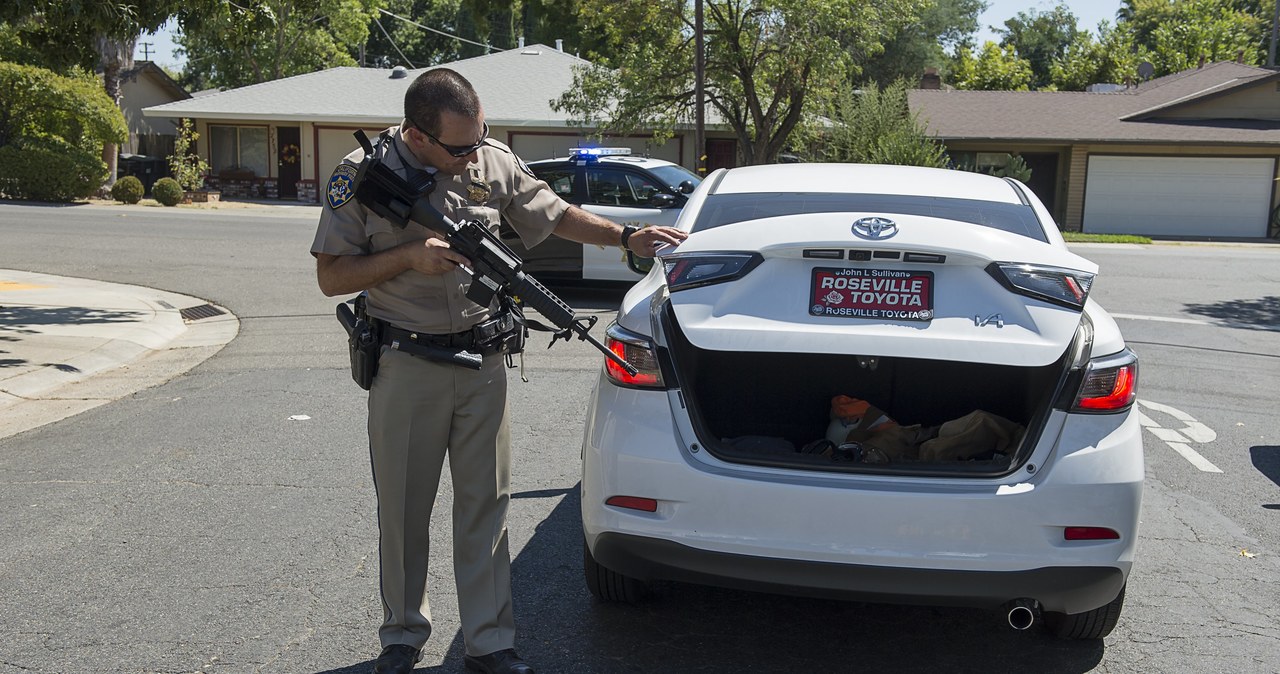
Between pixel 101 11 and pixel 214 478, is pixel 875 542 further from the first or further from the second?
pixel 101 11

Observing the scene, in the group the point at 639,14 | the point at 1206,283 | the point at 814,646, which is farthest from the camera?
the point at 639,14

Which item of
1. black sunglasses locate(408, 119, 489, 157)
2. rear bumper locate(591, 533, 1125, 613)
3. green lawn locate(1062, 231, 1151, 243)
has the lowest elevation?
green lawn locate(1062, 231, 1151, 243)

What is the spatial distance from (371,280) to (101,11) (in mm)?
9266

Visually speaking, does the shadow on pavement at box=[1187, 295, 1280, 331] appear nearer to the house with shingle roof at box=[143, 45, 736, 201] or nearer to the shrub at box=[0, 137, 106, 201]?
the house with shingle roof at box=[143, 45, 736, 201]

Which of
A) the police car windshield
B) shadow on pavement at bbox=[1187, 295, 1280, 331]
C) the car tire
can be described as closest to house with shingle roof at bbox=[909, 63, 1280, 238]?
shadow on pavement at bbox=[1187, 295, 1280, 331]

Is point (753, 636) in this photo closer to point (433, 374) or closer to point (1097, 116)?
point (433, 374)

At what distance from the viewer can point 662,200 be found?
12836mm

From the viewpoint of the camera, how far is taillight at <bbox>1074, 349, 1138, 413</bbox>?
348 centimetres

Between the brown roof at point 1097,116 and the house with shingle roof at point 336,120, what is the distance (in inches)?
270

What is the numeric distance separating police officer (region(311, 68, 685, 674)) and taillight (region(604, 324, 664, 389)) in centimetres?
38

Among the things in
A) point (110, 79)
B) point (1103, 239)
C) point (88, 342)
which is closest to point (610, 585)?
point (88, 342)

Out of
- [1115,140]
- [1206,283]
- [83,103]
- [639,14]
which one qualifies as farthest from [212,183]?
[1206,283]

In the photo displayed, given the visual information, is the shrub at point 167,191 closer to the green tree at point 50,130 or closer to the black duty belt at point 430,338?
the green tree at point 50,130

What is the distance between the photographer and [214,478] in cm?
599
